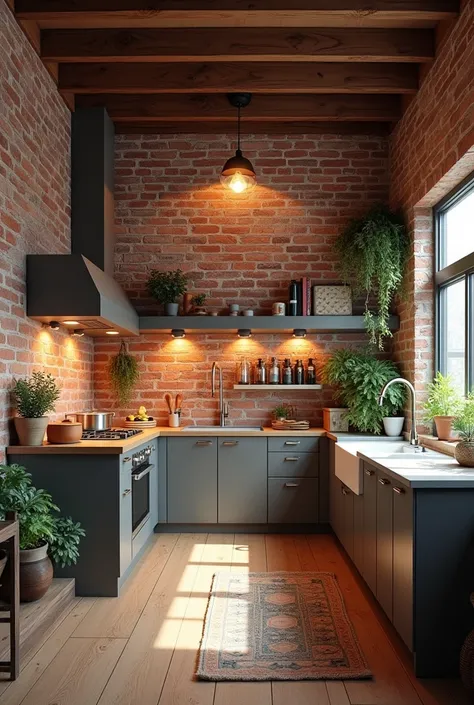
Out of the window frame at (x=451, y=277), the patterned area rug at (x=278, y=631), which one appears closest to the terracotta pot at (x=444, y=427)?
the window frame at (x=451, y=277)

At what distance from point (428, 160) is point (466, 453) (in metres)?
2.11

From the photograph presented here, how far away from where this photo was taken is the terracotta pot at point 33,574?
308cm

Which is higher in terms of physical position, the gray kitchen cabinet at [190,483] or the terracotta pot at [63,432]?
the terracotta pot at [63,432]

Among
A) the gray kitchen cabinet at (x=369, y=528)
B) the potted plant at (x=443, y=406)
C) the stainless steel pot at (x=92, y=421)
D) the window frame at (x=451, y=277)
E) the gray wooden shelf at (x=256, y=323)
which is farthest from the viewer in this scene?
the gray wooden shelf at (x=256, y=323)

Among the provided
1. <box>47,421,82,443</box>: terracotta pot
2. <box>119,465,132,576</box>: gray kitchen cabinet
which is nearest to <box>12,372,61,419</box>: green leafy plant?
<box>47,421,82,443</box>: terracotta pot

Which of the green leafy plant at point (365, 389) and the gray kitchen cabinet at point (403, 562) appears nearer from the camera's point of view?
the gray kitchen cabinet at point (403, 562)

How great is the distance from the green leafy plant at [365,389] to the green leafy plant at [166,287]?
1.42m

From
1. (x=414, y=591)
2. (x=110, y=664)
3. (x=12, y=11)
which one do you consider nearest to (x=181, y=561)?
(x=110, y=664)

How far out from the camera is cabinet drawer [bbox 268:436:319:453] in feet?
16.1

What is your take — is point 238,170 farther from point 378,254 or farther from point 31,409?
point 31,409

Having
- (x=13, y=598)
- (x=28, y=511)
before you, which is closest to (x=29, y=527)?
(x=28, y=511)

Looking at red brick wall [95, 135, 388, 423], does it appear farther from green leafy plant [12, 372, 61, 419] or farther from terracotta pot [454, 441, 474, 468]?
terracotta pot [454, 441, 474, 468]

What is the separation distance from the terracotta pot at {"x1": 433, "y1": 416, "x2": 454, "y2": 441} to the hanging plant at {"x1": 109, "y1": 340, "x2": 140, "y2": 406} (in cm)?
260

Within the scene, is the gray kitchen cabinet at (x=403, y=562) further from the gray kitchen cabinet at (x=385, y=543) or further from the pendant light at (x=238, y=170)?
the pendant light at (x=238, y=170)
